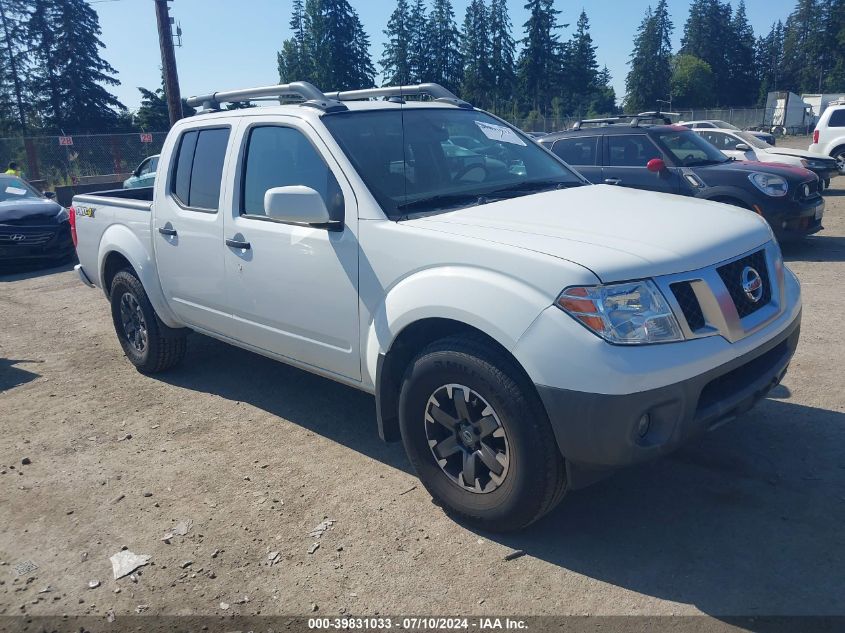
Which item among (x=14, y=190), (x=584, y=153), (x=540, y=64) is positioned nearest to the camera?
(x=584, y=153)

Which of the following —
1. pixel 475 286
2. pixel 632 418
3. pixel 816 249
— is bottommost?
pixel 816 249

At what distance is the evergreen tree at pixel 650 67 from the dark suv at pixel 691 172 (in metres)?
97.0

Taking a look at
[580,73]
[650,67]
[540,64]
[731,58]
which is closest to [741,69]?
[731,58]

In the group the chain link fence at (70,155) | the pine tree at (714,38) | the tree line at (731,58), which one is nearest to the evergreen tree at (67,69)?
the chain link fence at (70,155)

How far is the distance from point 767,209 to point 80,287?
9.44m

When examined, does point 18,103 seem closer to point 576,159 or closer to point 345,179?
point 576,159

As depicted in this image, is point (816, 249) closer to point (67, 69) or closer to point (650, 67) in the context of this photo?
point (67, 69)

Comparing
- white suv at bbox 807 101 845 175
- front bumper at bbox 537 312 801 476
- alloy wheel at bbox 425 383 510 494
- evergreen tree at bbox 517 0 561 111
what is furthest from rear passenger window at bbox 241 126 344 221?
evergreen tree at bbox 517 0 561 111

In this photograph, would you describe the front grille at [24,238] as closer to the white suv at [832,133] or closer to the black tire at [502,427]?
the black tire at [502,427]

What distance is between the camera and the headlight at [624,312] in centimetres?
278

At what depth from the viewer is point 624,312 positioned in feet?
9.21

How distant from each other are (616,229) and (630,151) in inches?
290

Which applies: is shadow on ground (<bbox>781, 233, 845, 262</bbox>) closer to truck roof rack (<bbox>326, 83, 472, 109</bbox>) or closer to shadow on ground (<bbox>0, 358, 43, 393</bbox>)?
truck roof rack (<bbox>326, 83, 472, 109</bbox>)

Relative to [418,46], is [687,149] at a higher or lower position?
lower
